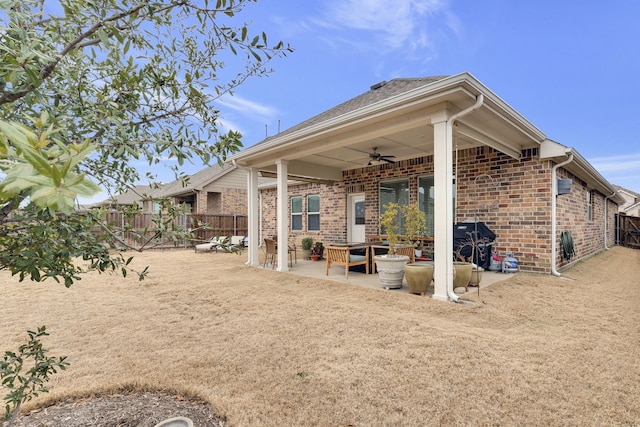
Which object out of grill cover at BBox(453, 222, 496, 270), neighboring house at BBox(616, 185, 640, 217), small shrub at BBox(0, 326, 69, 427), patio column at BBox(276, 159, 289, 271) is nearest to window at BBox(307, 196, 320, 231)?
patio column at BBox(276, 159, 289, 271)

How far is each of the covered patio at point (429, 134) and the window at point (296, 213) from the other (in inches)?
158

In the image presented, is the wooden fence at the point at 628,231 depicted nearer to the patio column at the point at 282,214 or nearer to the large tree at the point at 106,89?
the patio column at the point at 282,214

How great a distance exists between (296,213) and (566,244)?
855 centimetres

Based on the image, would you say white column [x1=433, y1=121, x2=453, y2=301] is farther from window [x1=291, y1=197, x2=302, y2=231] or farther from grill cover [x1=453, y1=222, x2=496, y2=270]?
window [x1=291, y1=197, x2=302, y2=231]

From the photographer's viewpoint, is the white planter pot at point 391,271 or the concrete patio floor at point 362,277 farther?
the concrete patio floor at point 362,277

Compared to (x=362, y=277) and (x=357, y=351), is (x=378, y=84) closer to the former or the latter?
(x=362, y=277)

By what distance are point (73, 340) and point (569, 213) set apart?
1000 cm

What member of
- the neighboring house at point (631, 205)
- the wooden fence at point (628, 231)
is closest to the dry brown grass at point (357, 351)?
the wooden fence at point (628, 231)

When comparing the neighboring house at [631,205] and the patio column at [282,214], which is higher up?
the neighboring house at [631,205]

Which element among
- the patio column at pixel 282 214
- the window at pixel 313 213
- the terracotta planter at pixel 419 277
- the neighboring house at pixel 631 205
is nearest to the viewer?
the terracotta planter at pixel 419 277

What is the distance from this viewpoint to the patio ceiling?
4.46m

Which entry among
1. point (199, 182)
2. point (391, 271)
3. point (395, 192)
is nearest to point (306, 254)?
point (395, 192)

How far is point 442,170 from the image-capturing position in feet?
15.4

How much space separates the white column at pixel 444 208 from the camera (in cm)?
464
